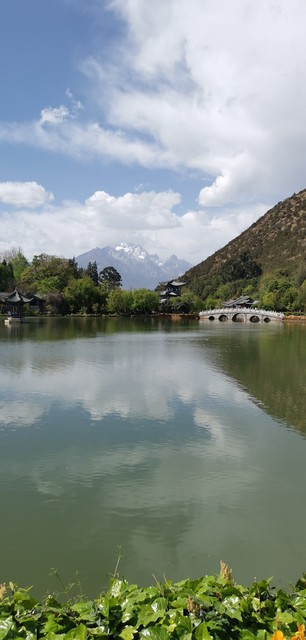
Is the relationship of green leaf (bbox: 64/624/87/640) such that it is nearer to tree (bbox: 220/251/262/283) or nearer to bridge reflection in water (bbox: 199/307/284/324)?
bridge reflection in water (bbox: 199/307/284/324)

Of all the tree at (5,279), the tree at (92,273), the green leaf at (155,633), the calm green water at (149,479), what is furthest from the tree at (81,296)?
the green leaf at (155,633)

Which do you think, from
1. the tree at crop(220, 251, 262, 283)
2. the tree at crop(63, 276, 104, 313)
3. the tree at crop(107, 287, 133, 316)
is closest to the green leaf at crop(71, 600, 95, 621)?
the tree at crop(63, 276, 104, 313)

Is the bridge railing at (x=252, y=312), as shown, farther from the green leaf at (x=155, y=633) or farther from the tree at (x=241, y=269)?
the green leaf at (x=155, y=633)

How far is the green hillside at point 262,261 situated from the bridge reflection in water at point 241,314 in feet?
15.7

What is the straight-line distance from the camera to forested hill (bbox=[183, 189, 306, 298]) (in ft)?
353

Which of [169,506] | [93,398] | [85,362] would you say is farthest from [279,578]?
[85,362]

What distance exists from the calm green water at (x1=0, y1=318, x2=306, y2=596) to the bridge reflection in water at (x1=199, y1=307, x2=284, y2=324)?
49.4 m

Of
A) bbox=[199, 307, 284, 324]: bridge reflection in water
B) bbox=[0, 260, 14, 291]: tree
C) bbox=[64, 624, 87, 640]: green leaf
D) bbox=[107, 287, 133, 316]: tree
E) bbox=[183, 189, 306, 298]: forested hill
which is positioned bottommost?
bbox=[64, 624, 87, 640]: green leaf

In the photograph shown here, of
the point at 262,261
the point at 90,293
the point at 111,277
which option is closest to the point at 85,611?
the point at 90,293

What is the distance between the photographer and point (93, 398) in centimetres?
1413

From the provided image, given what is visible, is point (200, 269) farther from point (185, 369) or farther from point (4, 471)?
point (4, 471)

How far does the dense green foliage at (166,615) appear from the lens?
278 centimetres

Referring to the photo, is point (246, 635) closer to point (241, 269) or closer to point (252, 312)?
point (252, 312)

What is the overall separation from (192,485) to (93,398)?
22.8 ft
